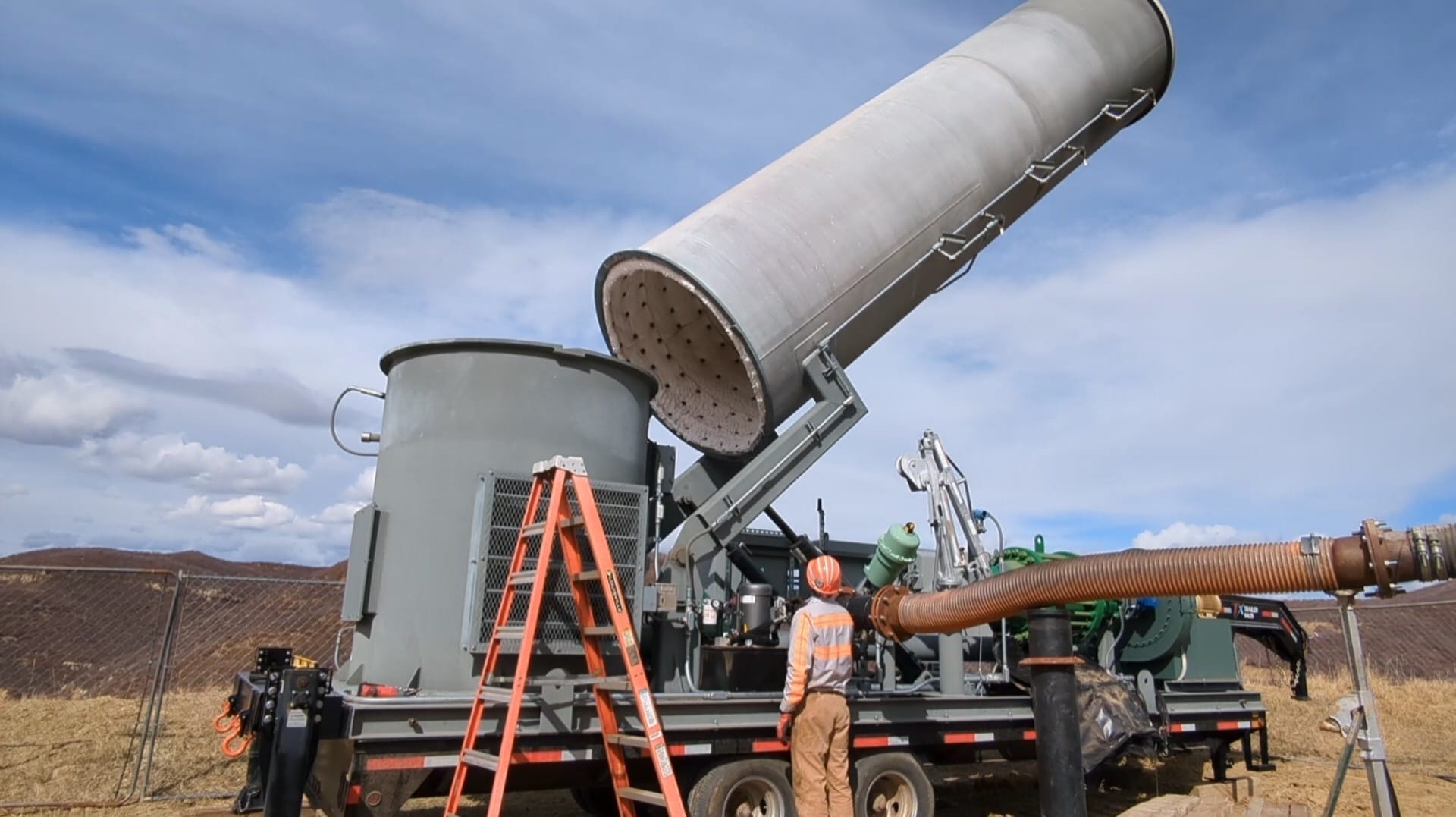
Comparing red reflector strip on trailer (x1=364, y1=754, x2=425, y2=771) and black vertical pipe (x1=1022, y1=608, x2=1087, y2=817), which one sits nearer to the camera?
red reflector strip on trailer (x1=364, y1=754, x2=425, y2=771)

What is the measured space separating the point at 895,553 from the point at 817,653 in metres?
1.97

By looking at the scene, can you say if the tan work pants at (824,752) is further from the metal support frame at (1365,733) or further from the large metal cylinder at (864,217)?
the metal support frame at (1365,733)

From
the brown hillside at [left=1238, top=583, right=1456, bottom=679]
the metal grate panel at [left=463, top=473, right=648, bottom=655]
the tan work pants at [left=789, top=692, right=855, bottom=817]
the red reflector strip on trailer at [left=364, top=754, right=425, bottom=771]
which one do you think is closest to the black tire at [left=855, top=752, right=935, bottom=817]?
the tan work pants at [left=789, top=692, right=855, bottom=817]

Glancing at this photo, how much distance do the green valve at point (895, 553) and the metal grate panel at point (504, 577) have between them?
91.5 inches

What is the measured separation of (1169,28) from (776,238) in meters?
5.11

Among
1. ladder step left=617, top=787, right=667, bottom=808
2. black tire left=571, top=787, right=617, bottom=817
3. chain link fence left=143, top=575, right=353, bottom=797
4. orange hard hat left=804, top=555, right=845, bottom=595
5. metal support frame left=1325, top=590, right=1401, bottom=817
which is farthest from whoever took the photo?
chain link fence left=143, top=575, right=353, bottom=797

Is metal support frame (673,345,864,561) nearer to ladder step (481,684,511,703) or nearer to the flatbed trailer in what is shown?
the flatbed trailer

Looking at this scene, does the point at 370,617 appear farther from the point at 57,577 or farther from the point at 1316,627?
the point at 1316,627

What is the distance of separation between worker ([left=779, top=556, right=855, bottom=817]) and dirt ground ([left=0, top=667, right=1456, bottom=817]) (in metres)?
1.77

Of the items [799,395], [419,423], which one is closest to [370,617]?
[419,423]

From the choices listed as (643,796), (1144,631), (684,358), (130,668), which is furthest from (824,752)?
(130,668)

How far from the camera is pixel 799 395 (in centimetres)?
741

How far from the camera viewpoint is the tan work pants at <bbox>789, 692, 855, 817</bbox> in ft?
18.6

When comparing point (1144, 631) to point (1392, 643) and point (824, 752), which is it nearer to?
point (824, 752)
